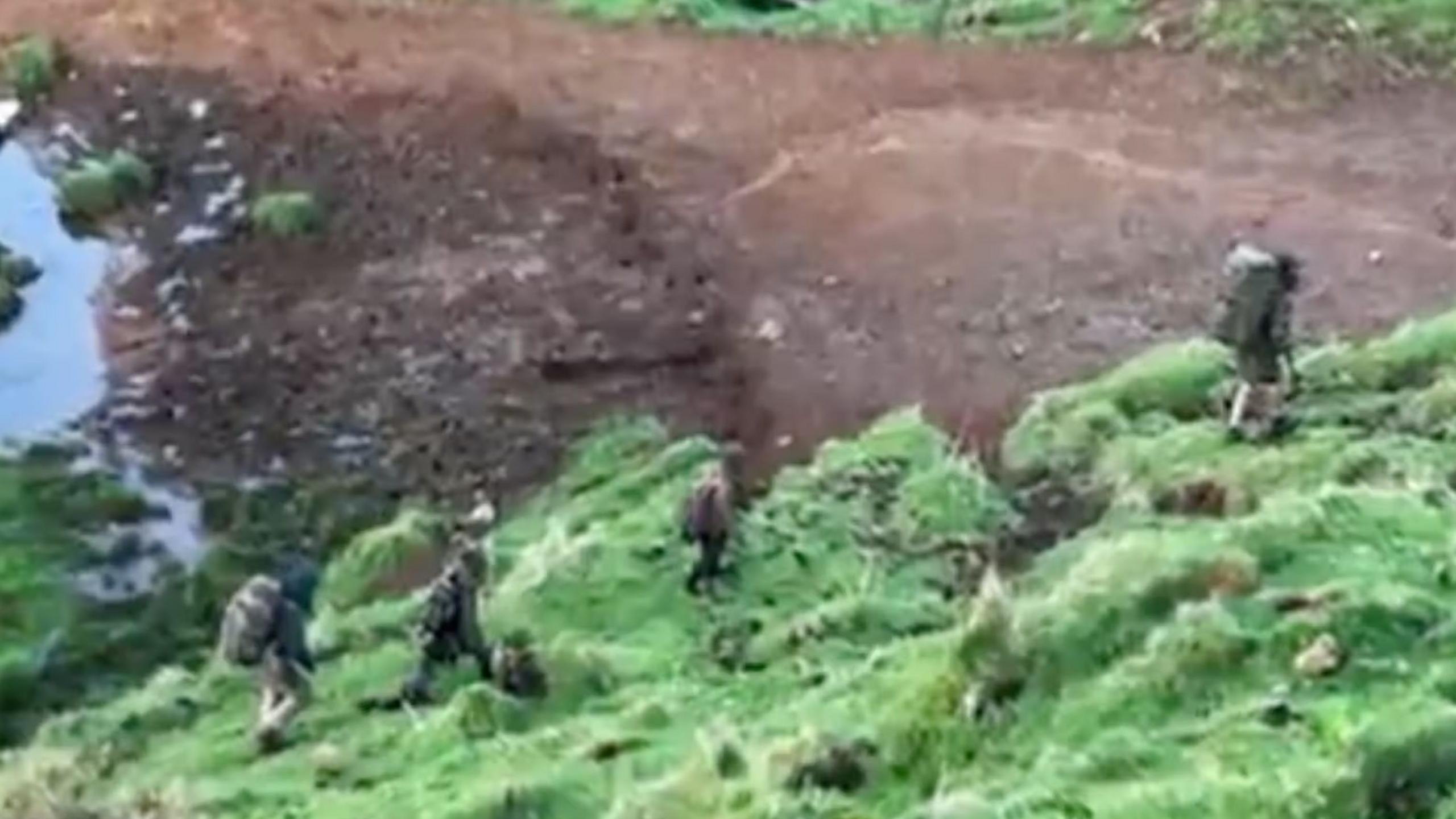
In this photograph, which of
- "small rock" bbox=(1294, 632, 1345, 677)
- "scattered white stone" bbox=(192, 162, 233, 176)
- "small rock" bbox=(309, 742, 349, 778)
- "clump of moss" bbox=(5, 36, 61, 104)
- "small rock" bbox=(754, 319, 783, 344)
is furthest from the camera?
"clump of moss" bbox=(5, 36, 61, 104)

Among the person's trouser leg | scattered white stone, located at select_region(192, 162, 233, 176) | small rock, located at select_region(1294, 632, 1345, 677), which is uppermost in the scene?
scattered white stone, located at select_region(192, 162, 233, 176)

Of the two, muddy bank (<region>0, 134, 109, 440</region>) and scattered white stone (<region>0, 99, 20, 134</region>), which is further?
scattered white stone (<region>0, 99, 20, 134</region>)

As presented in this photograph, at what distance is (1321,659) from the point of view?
11117mm

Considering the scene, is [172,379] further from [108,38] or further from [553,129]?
[108,38]

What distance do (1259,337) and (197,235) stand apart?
9.86 m

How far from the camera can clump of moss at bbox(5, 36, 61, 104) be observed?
25109 millimetres

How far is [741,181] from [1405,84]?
5.61m

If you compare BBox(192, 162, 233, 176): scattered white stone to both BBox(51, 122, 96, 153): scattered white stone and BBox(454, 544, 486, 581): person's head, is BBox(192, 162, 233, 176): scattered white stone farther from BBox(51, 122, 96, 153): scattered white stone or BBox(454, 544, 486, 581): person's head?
BBox(454, 544, 486, 581): person's head

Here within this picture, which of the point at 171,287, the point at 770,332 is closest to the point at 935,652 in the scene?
the point at 770,332

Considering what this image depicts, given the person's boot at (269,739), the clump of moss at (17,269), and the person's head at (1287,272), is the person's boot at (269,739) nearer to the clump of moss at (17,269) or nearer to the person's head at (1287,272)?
the person's head at (1287,272)

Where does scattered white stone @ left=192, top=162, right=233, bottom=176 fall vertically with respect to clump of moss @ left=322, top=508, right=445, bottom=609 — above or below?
above

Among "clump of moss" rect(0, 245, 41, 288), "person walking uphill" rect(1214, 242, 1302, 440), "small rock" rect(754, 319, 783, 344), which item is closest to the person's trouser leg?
"person walking uphill" rect(1214, 242, 1302, 440)

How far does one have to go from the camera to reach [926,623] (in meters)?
13.8

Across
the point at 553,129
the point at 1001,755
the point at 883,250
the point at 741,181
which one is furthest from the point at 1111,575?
the point at 553,129
